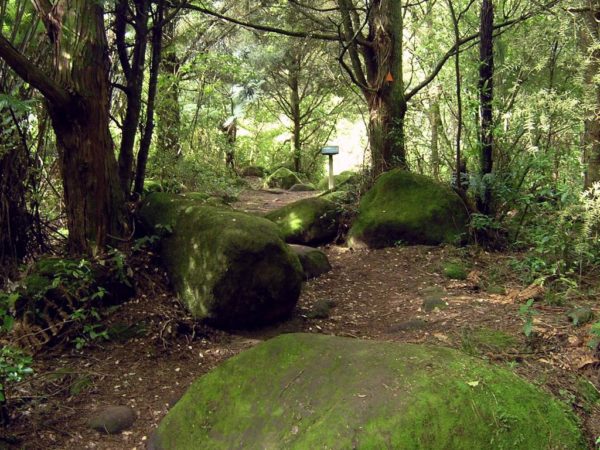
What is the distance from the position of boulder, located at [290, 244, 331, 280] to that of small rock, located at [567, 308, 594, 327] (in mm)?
3113

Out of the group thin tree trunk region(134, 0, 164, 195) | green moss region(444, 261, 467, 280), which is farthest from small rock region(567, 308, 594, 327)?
thin tree trunk region(134, 0, 164, 195)

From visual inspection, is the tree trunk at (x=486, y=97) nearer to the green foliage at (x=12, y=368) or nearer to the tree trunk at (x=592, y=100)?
the tree trunk at (x=592, y=100)

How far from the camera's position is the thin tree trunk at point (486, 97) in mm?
6109

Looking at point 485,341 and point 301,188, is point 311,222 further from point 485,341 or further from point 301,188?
point 301,188

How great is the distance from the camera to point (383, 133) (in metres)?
7.83

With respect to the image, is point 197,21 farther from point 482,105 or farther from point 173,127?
point 482,105

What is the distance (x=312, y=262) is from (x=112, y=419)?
11.2ft

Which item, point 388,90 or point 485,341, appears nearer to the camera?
point 485,341

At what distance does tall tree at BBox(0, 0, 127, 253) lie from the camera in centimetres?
427

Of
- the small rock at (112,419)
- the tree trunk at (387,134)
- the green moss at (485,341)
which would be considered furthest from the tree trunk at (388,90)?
the small rock at (112,419)

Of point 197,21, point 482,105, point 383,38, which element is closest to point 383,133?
point 383,38

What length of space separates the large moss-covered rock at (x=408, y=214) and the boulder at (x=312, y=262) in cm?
95

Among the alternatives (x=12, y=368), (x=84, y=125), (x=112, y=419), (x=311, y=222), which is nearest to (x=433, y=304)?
(x=112, y=419)

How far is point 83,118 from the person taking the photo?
172 inches
